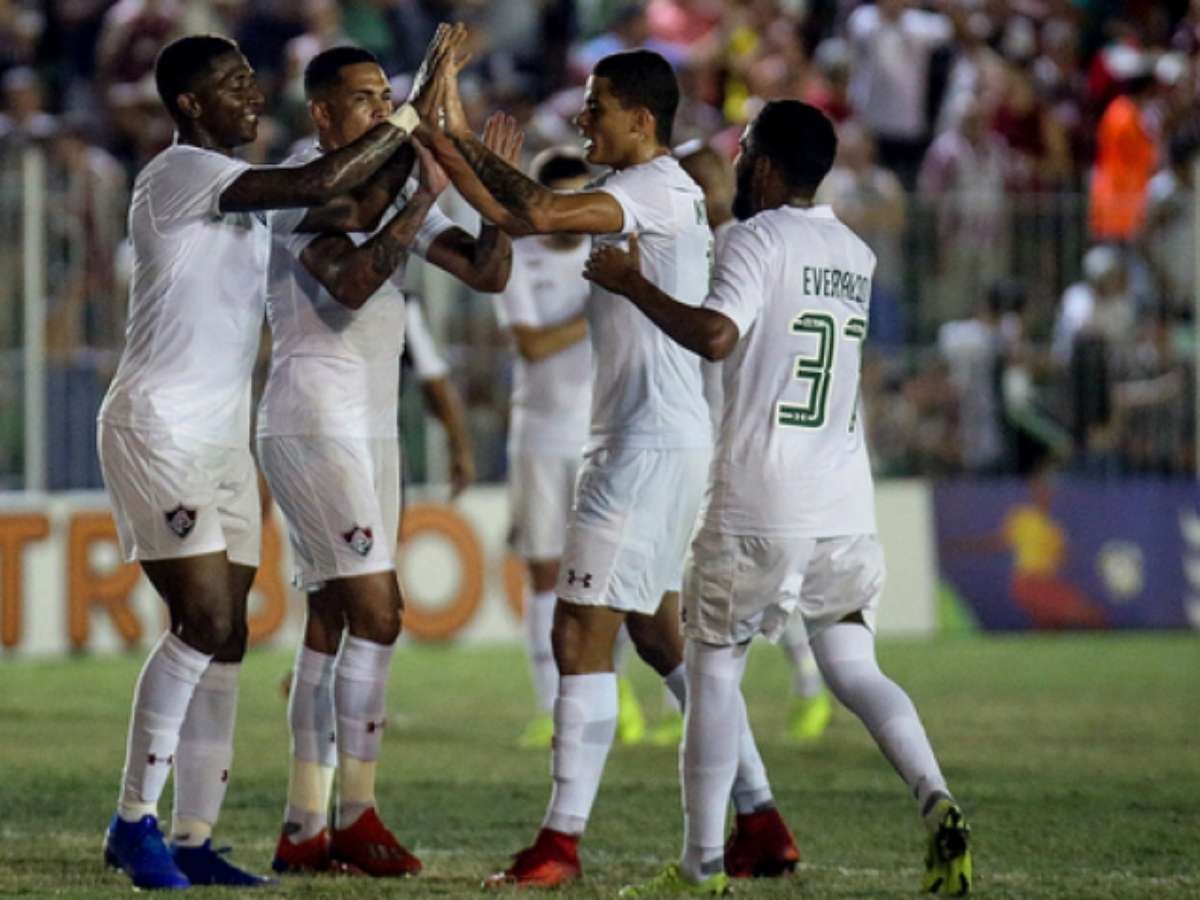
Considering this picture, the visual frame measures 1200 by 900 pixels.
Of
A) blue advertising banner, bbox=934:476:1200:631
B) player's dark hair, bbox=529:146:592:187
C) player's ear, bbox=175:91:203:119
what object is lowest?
blue advertising banner, bbox=934:476:1200:631

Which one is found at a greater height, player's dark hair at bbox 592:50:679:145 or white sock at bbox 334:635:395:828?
player's dark hair at bbox 592:50:679:145

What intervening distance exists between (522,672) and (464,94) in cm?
463

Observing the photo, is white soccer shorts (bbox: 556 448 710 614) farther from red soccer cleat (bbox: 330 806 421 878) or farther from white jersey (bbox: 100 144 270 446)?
white jersey (bbox: 100 144 270 446)

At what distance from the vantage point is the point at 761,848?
8062 mm

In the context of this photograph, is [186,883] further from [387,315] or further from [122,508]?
[387,315]

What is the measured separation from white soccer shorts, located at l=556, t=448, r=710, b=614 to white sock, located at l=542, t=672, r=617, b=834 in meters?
0.26

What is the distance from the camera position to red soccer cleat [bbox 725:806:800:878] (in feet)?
26.3

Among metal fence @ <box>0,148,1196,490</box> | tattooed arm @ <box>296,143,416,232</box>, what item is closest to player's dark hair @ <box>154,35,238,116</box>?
tattooed arm @ <box>296,143,416,232</box>

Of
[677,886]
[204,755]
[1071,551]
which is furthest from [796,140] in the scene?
[1071,551]

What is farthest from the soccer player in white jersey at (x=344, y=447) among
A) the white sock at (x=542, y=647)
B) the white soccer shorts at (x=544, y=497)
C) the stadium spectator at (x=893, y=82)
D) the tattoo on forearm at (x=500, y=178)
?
the stadium spectator at (x=893, y=82)

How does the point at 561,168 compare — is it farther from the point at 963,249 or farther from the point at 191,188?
the point at 963,249

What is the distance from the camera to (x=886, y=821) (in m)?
9.31

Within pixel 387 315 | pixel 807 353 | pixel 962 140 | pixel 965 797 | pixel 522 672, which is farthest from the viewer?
pixel 962 140

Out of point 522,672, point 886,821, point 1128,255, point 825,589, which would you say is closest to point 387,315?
point 825,589
